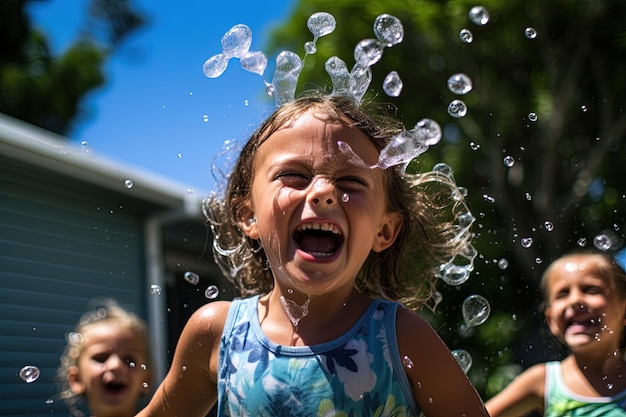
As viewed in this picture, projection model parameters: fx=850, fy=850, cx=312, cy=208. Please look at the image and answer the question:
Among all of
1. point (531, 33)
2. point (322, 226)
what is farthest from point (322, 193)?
point (531, 33)

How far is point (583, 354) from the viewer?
2.75 m

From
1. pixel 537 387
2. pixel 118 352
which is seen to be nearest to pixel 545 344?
pixel 537 387

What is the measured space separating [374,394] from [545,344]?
57.1 inches

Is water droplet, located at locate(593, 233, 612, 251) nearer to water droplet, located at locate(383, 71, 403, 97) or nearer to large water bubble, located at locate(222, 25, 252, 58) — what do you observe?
water droplet, located at locate(383, 71, 403, 97)

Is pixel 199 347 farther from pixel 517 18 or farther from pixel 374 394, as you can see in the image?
pixel 517 18

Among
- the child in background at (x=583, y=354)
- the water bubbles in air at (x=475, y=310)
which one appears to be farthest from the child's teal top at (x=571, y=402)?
the water bubbles in air at (x=475, y=310)

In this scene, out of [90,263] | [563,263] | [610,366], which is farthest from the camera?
[90,263]

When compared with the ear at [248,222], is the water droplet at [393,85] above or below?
above

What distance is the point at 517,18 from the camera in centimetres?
841

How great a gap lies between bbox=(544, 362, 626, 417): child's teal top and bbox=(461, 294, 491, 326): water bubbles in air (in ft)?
1.54

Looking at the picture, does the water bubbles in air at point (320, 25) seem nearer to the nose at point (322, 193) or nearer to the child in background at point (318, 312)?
the child in background at point (318, 312)

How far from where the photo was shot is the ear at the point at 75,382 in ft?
10.5

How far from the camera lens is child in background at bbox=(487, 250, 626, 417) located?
2684 mm

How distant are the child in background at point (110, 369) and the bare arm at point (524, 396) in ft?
3.87
